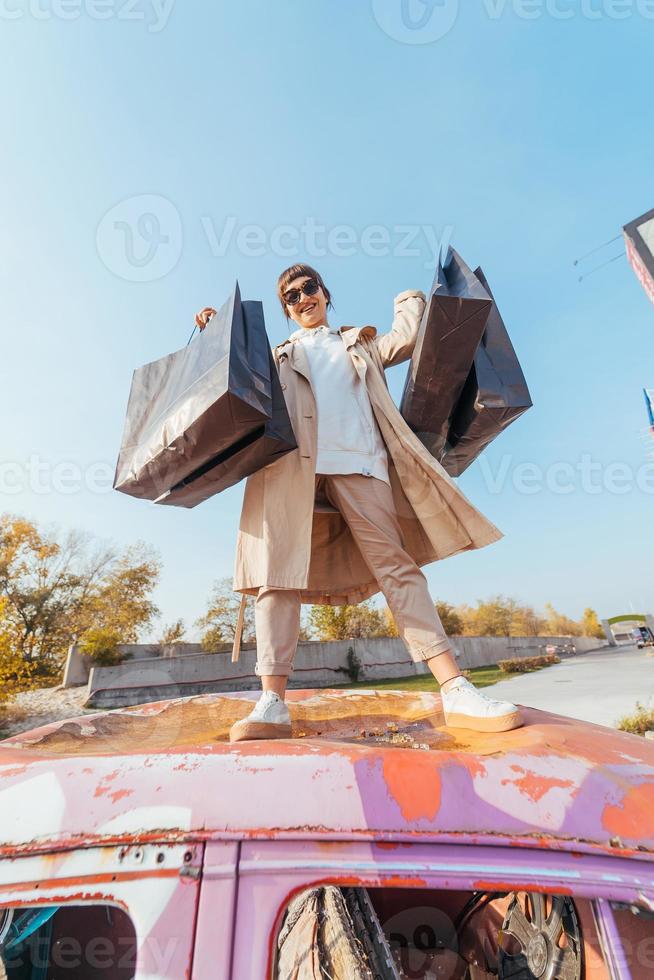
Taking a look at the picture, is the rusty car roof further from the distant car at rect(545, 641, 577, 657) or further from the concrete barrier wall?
the distant car at rect(545, 641, 577, 657)

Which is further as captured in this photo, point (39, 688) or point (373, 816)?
point (39, 688)

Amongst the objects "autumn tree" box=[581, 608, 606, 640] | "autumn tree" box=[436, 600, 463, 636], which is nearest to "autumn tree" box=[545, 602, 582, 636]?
"autumn tree" box=[581, 608, 606, 640]

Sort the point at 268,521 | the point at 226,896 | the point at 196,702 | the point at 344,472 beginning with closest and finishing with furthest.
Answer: the point at 226,896, the point at 268,521, the point at 344,472, the point at 196,702

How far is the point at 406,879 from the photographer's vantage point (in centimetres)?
76

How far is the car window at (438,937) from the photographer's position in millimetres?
1062

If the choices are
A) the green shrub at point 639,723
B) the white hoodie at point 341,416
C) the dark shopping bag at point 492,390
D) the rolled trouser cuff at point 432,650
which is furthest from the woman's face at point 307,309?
the green shrub at point 639,723

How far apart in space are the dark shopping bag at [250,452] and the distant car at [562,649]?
37529 mm

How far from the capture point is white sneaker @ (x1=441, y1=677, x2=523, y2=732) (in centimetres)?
136

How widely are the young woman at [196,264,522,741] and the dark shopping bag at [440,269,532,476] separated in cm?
26

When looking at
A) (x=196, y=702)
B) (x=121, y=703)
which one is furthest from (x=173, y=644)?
(x=196, y=702)

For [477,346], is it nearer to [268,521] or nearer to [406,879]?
[268,521]

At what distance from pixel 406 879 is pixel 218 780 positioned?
36 centimetres

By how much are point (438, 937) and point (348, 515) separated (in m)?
1.51

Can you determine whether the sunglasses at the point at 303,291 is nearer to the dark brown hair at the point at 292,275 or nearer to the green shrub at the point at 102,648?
the dark brown hair at the point at 292,275
